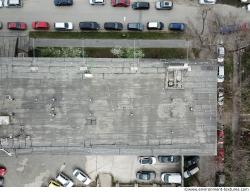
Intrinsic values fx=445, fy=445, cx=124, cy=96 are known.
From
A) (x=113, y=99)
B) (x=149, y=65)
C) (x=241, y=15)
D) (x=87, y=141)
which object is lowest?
(x=87, y=141)

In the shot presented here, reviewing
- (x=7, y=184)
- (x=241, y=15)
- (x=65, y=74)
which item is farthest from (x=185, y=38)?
(x=7, y=184)

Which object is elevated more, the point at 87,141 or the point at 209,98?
the point at 209,98

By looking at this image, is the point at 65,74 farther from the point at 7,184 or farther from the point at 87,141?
the point at 7,184

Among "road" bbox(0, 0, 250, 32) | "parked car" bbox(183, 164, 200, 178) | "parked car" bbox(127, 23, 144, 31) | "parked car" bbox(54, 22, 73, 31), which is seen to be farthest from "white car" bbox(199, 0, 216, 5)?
"parked car" bbox(183, 164, 200, 178)

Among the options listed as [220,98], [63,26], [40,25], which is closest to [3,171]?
[40,25]

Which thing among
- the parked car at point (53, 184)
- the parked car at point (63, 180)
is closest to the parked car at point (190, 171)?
the parked car at point (63, 180)
